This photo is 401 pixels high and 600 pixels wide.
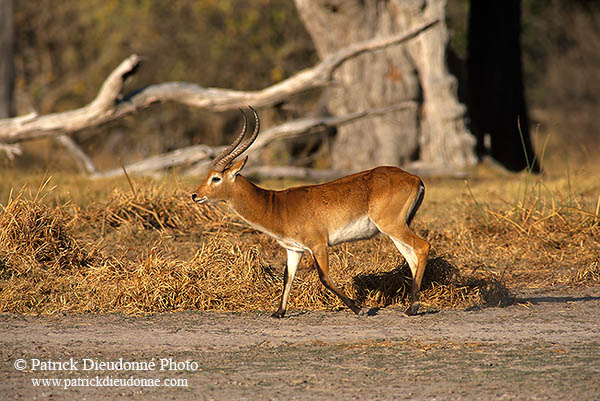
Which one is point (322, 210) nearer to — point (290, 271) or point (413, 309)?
point (290, 271)

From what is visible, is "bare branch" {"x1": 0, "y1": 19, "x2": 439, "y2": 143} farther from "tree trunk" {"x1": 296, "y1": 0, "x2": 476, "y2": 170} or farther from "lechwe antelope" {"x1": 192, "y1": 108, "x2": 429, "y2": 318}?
"lechwe antelope" {"x1": 192, "y1": 108, "x2": 429, "y2": 318}

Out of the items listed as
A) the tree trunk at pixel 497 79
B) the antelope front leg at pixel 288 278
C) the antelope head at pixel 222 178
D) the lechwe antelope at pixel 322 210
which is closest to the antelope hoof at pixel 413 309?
the lechwe antelope at pixel 322 210

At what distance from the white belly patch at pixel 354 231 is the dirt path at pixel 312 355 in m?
0.66

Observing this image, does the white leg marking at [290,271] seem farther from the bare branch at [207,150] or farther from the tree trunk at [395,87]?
the tree trunk at [395,87]

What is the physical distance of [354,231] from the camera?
274 inches

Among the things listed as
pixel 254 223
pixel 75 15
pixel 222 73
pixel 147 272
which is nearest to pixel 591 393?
pixel 254 223

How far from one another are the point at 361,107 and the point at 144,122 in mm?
9531

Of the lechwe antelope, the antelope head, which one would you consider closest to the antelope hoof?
the lechwe antelope

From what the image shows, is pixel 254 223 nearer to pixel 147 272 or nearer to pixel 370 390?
→ pixel 147 272

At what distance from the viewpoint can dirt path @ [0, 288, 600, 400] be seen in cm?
510

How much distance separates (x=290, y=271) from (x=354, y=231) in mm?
612

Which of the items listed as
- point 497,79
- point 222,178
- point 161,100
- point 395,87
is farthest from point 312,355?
point 497,79

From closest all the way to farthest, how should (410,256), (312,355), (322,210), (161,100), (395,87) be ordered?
1. (312,355)
2. (322,210)
3. (410,256)
4. (161,100)
5. (395,87)

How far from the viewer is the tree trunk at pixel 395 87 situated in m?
16.1
